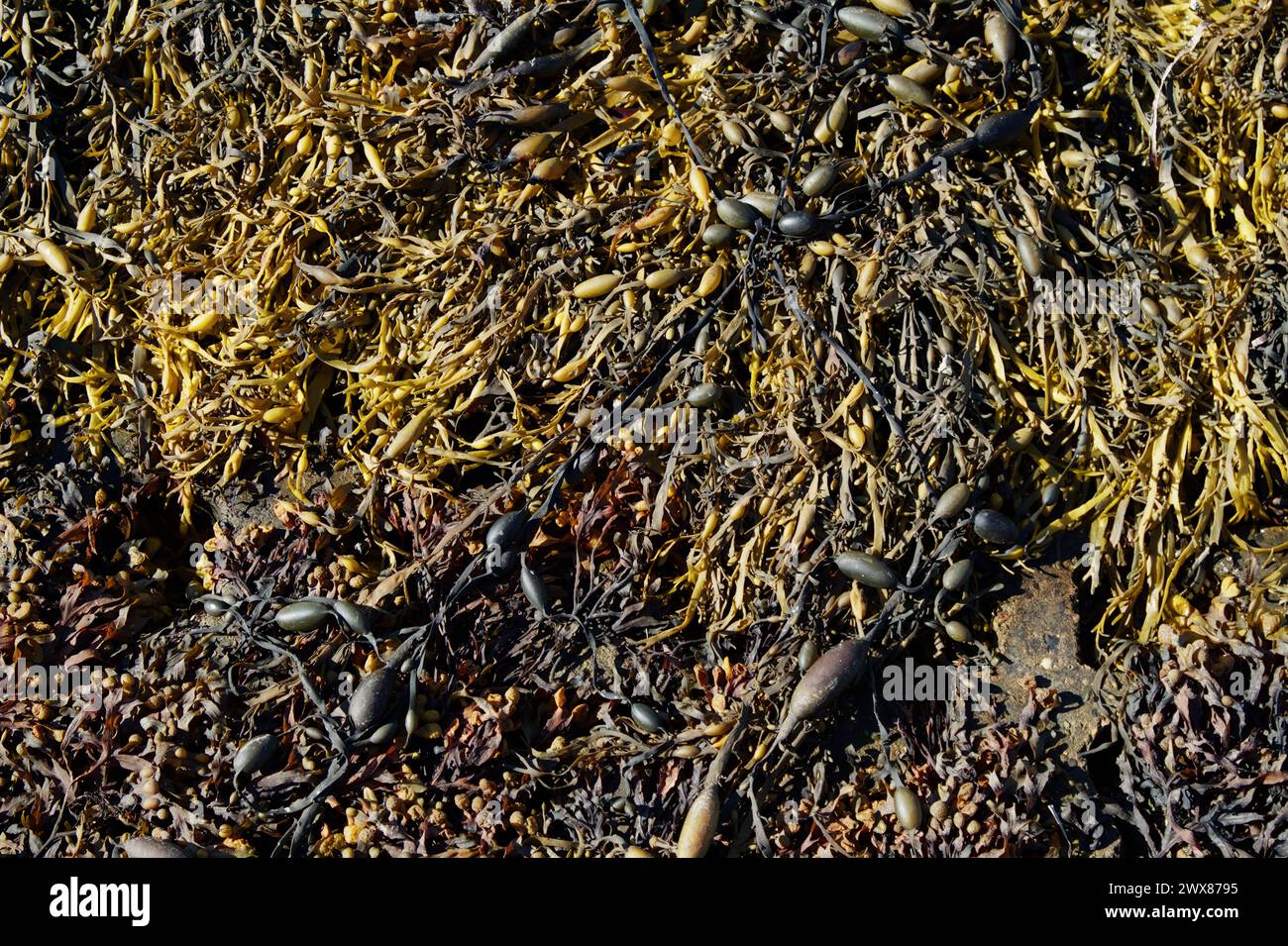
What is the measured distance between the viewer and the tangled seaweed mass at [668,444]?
1.93 metres

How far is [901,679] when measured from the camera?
78.1 inches

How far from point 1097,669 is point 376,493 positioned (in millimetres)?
1443

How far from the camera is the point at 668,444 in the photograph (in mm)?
2137

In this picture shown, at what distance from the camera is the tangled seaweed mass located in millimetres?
1929

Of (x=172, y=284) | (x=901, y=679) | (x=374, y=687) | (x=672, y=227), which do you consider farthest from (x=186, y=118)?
(x=901, y=679)

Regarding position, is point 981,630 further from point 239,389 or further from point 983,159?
point 239,389

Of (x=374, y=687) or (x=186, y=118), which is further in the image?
(x=186, y=118)

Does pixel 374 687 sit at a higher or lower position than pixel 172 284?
lower

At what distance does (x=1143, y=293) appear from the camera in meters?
2.10
